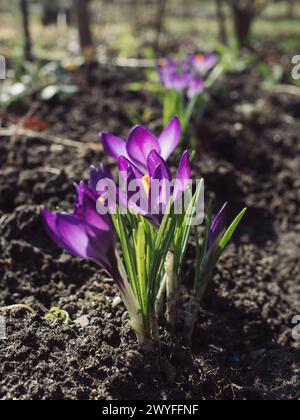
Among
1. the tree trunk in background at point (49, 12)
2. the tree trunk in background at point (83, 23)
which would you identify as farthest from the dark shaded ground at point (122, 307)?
the tree trunk in background at point (49, 12)

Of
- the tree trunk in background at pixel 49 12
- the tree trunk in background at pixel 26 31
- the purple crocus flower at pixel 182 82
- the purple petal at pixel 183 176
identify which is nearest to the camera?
the purple petal at pixel 183 176

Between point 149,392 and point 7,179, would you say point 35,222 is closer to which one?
point 7,179

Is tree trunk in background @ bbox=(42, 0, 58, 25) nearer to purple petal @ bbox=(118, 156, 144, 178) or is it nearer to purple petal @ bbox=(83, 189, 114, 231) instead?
purple petal @ bbox=(118, 156, 144, 178)

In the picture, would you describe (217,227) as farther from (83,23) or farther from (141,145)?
(83,23)

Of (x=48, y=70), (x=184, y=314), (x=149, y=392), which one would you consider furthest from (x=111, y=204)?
(x=48, y=70)

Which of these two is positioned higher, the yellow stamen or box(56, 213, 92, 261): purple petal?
the yellow stamen

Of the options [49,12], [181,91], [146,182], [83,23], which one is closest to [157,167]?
[146,182]

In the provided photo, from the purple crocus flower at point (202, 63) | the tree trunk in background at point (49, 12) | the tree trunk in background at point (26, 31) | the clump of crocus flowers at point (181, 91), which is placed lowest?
the clump of crocus flowers at point (181, 91)

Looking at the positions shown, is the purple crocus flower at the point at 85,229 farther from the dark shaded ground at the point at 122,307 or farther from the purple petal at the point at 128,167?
the dark shaded ground at the point at 122,307

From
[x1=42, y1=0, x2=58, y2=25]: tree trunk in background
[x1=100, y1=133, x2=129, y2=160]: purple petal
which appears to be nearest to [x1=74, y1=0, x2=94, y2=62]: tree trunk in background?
[x1=100, y1=133, x2=129, y2=160]: purple petal
